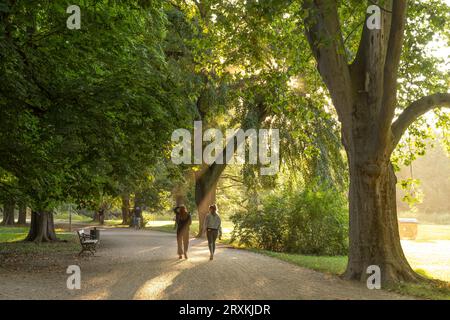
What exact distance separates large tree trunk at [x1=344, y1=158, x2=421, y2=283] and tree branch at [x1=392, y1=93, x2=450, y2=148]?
34.7 inches

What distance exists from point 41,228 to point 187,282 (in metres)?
20.1

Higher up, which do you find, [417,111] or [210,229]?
[417,111]

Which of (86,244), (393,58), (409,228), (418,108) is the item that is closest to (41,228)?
(86,244)

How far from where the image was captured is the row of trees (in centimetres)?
1259

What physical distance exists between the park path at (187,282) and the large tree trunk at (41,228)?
1328cm

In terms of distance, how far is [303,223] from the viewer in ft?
74.4

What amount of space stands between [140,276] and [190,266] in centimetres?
241

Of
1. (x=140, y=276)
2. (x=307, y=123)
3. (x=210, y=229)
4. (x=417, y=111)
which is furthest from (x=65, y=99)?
(x=307, y=123)

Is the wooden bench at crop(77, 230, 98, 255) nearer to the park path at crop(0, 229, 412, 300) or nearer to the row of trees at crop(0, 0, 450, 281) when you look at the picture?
the row of trees at crop(0, 0, 450, 281)

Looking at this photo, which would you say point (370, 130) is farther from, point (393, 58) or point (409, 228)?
point (409, 228)

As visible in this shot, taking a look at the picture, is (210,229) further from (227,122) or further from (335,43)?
(227,122)
